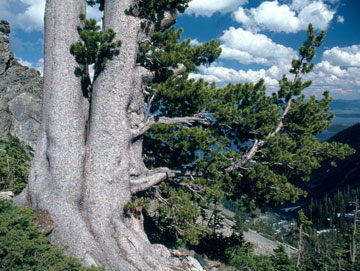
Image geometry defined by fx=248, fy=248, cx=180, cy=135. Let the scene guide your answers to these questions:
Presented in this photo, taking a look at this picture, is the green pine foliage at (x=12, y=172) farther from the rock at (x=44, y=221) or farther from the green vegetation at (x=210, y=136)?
the rock at (x=44, y=221)

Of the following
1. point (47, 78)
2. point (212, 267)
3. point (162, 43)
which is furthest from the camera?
point (212, 267)

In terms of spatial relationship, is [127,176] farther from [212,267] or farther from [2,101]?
[2,101]

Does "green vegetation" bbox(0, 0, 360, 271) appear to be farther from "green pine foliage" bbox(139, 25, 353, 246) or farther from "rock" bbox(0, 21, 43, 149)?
"rock" bbox(0, 21, 43, 149)

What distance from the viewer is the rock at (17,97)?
56.5 feet

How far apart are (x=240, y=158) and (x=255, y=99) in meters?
2.12

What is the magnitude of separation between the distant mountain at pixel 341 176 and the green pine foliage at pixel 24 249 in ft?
487

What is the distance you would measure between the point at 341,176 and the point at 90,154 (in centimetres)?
18009

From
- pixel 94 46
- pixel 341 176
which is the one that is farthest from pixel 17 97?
pixel 341 176

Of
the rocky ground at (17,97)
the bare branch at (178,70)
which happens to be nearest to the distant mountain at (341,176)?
the rocky ground at (17,97)

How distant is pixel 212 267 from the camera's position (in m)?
9.31

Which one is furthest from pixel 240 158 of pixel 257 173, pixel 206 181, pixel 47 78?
pixel 47 78

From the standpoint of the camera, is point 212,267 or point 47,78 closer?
point 47,78

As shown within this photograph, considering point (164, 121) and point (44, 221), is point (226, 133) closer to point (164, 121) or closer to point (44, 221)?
point (164, 121)

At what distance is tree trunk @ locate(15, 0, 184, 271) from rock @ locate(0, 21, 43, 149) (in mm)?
12205
